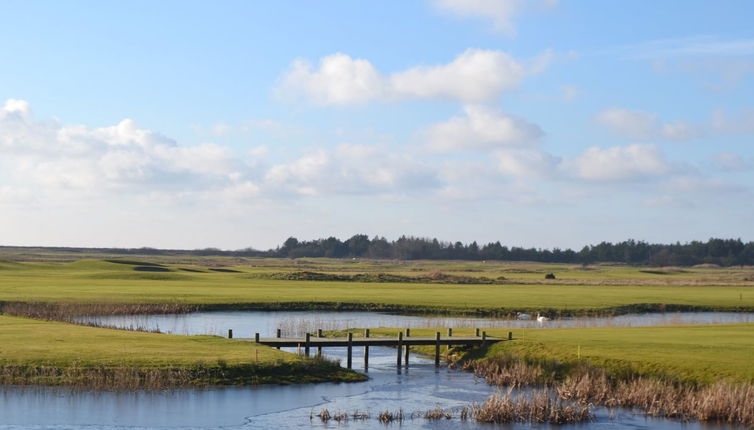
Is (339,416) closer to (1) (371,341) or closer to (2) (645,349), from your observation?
(1) (371,341)

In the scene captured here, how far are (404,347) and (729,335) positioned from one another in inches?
739

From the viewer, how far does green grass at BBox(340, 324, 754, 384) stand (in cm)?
4181

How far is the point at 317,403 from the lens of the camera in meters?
39.6

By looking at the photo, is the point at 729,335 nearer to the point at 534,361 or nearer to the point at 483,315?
the point at 534,361

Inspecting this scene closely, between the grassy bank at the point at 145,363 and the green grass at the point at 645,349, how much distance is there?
1041cm

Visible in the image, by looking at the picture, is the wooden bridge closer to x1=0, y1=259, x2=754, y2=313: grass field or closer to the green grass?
the green grass

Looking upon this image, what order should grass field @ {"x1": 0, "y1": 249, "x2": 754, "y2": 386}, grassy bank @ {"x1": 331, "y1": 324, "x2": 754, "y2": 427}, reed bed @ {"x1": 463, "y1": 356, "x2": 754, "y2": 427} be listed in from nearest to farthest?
1. reed bed @ {"x1": 463, "y1": 356, "x2": 754, "y2": 427}
2. grassy bank @ {"x1": 331, "y1": 324, "x2": 754, "y2": 427}
3. grass field @ {"x1": 0, "y1": 249, "x2": 754, "y2": 386}

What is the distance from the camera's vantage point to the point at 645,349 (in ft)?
157

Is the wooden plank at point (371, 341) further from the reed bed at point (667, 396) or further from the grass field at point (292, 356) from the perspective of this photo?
the reed bed at point (667, 396)

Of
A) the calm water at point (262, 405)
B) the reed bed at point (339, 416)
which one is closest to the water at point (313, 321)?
the calm water at point (262, 405)

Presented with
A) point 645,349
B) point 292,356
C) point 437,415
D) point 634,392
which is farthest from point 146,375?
point 645,349

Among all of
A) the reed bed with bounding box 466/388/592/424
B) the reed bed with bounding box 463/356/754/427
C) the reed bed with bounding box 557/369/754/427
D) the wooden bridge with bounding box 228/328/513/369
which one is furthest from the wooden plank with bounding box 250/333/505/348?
the reed bed with bounding box 466/388/592/424

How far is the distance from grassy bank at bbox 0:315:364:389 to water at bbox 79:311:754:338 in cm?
1055

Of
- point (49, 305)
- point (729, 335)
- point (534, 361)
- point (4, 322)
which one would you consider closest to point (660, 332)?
point (729, 335)
